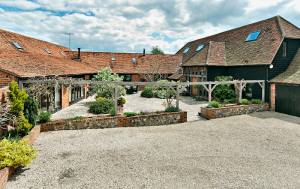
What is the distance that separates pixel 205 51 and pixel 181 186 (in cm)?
2204

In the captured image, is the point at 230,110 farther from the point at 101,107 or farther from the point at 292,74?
the point at 101,107

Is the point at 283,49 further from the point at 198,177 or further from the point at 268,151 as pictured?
the point at 198,177

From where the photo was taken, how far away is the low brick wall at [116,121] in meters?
12.8

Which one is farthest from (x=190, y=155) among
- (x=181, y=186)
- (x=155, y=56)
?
(x=155, y=56)

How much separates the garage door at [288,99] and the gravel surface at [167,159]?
14.8 ft

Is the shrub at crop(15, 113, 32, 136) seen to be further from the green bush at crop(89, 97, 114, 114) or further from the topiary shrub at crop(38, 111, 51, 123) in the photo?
the green bush at crop(89, 97, 114, 114)

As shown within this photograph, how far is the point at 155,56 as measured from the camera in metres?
36.2

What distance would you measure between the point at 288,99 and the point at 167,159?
1456 cm

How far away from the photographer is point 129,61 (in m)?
34.4

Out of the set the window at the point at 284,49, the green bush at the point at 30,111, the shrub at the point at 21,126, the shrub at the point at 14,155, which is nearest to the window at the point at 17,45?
the green bush at the point at 30,111

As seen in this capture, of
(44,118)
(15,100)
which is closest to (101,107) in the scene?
(44,118)

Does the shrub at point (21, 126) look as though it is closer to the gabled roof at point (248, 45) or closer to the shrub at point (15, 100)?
the shrub at point (15, 100)

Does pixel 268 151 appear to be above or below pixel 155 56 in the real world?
below

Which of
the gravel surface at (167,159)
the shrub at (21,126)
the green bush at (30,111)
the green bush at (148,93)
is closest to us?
the gravel surface at (167,159)
